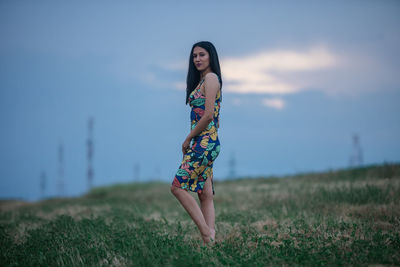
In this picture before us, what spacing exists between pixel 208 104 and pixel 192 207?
4.23 feet

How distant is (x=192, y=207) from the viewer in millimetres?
4523

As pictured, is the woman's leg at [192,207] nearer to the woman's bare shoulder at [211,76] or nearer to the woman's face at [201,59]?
the woman's bare shoulder at [211,76]

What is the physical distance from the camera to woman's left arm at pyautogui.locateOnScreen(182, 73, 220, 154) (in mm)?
4375

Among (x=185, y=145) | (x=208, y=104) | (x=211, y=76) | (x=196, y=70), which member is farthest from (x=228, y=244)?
(x=196, y=70)

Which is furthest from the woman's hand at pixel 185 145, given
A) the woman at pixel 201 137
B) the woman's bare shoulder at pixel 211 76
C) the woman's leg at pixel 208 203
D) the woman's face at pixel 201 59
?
the woman's face at pixel 201 59

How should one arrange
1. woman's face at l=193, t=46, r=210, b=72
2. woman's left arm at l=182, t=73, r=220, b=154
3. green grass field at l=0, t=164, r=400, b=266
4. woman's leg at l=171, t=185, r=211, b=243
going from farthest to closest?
woman's face at l=193, t=46, r=210, b=72 < woman's leg at l=171, t=185, r=211, b=243 < woman's left arm at l=182, t=73, r=220, b=154 < green grass field at l=0, t=164, r=400, b=266

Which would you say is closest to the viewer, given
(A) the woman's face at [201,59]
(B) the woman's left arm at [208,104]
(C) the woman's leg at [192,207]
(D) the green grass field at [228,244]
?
(D) the green grass field at [228,244]

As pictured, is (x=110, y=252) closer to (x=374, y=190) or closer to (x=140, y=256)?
(x=140, y=256)

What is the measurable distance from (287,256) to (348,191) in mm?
6149

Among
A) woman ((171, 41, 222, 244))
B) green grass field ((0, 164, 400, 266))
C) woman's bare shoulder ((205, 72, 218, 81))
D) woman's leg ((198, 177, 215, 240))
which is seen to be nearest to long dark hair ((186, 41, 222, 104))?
woman ((171, 41, 222, 244))

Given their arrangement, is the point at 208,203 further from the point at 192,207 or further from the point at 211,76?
the point at 211,76

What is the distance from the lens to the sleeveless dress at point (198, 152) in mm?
4457

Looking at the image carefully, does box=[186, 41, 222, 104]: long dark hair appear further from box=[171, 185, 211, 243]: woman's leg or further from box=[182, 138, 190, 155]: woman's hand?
box=[171, 185, 211, 243]: woman's leg

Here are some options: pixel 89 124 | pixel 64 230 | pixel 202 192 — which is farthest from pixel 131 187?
pixel 202 192
